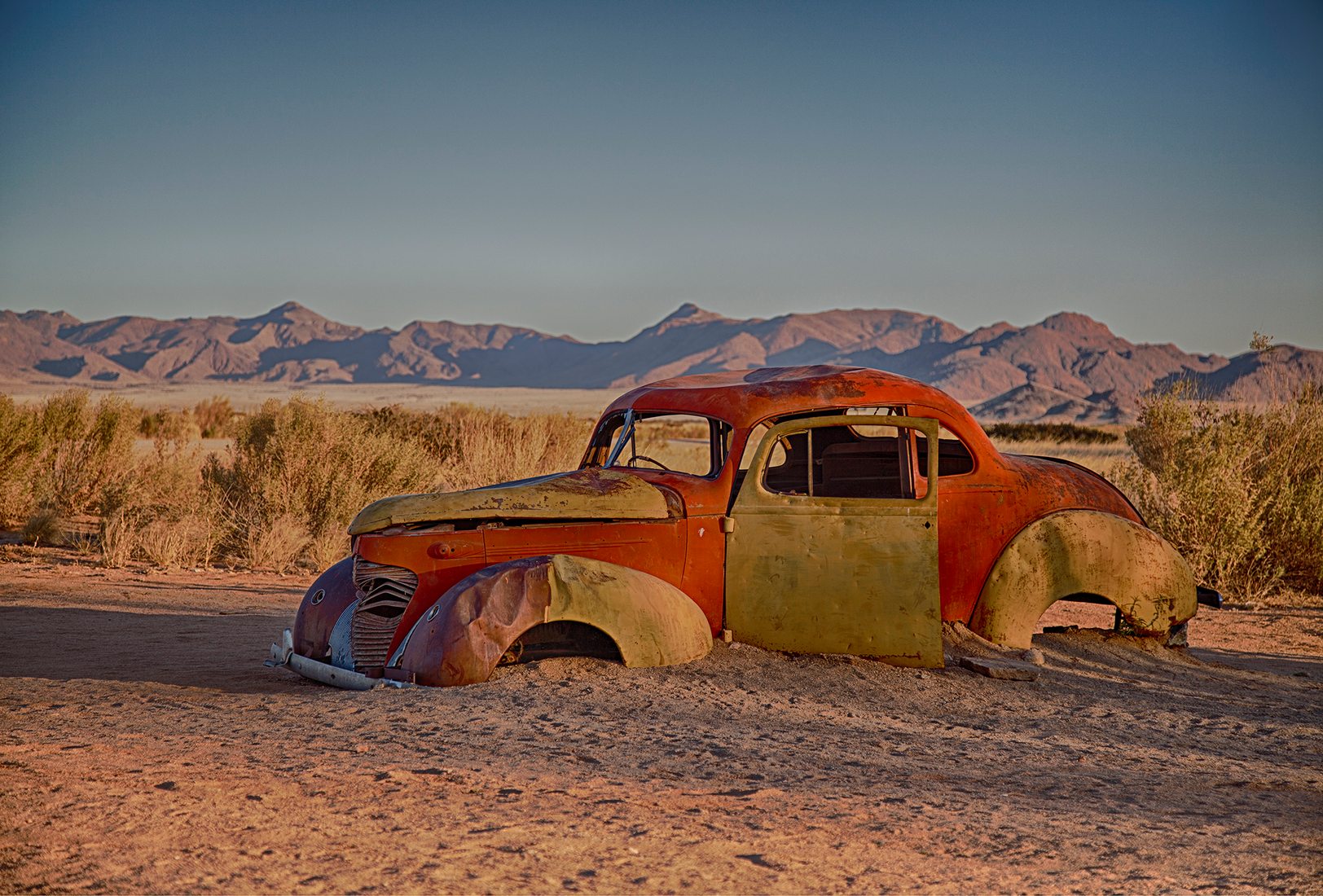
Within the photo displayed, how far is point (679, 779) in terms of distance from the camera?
15.4 feet

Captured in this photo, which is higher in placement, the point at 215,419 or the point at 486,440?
the point at 215,419

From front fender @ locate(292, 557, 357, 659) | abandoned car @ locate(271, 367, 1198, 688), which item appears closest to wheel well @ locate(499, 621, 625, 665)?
abandoned car @ locate(271, 367, 1198, 688)

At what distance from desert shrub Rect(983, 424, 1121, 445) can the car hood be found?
3912cm

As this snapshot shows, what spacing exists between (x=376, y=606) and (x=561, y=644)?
1.03 meters

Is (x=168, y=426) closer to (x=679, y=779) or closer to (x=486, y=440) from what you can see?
(x=486, y=440)

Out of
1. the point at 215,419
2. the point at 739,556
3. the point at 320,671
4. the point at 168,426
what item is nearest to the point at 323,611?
the point at 320,671

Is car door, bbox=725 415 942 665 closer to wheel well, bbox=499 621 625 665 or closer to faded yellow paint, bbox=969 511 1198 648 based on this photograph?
faded yellow paint, bbox=969 511 1198 648

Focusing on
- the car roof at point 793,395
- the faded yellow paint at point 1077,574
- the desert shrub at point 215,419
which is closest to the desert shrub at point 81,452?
the car roof at point 793,395

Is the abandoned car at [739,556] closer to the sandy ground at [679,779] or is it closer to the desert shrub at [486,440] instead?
the sandy ground at [679,779]

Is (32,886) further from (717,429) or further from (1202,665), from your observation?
(1202,665)

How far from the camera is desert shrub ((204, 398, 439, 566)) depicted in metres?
13.8

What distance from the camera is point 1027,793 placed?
4.73m

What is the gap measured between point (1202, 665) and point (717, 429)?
3.57 meters

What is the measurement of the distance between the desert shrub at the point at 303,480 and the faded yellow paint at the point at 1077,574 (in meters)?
9.05
